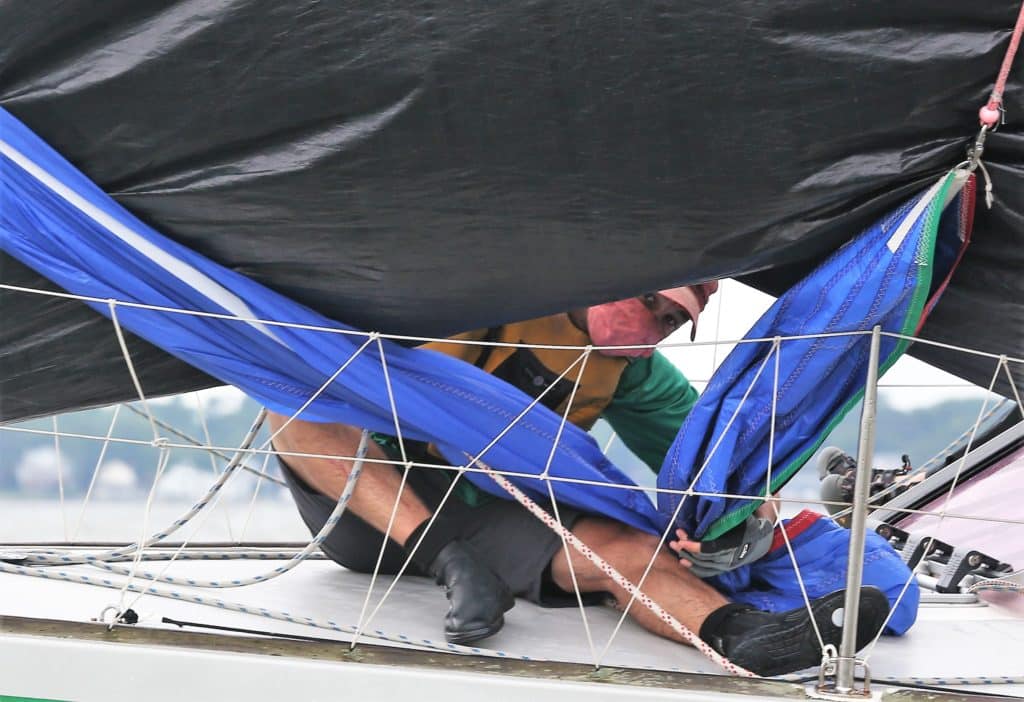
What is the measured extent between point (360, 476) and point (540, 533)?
1.01 ft

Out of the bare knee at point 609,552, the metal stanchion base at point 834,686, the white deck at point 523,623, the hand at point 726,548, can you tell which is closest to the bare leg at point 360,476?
the white deck at point 523,623

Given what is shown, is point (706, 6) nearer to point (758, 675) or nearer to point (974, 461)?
point (758, 675)

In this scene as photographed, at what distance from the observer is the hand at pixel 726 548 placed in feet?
5.69

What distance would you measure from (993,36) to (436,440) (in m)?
0.92

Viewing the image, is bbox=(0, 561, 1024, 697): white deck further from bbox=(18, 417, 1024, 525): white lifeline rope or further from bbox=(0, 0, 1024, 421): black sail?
bbox=(0, 0, 1024, 421): black sail

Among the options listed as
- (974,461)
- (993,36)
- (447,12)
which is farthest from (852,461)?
(447,12)

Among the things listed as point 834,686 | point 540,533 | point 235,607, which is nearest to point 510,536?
point 540,533

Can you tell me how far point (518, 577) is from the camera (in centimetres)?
190

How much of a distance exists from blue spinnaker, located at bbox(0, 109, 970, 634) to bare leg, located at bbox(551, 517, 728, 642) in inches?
5.3

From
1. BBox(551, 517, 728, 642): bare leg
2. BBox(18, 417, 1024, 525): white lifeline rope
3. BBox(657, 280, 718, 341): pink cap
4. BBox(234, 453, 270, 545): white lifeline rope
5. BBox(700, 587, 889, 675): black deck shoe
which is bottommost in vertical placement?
BBox(700, 587, 889, 675): black deck shoe

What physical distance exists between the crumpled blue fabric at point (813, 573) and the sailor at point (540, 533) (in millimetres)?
116

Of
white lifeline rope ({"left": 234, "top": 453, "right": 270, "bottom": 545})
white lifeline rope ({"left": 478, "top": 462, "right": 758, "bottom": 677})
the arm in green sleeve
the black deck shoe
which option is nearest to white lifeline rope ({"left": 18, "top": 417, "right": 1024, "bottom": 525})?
white lifeline rope ({"left": 478, "top": 462, "right": 758, "bottom": 677})

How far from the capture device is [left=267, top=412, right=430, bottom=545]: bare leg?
1.84 m

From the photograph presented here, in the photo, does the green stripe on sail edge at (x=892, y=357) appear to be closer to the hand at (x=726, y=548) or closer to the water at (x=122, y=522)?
the hand at (x=726, y=548)
